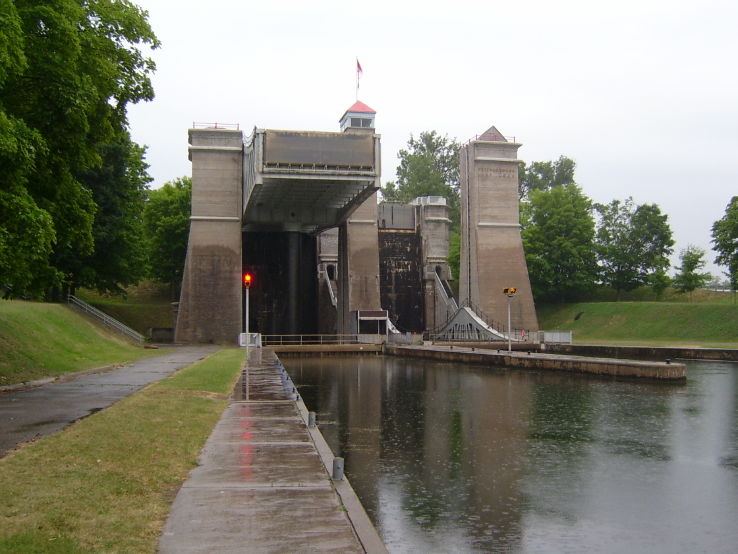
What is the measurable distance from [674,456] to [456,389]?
39.1 feet

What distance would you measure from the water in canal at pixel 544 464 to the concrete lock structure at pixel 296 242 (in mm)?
21000

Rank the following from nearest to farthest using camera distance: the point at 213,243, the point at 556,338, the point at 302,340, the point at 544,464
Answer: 1. the point at 544,464
2. the point at 556,338
3. the point at 213,243
4. the point at 302,340

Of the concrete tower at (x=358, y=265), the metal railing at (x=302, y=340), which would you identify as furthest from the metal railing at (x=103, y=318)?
the concrete tower at (x=358, y=265)

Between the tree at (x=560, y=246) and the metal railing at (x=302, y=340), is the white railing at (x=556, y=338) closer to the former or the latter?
the metal railing at (x=302, y=340)

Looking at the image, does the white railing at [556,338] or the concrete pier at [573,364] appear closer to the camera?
the concrete pier at [573,364]

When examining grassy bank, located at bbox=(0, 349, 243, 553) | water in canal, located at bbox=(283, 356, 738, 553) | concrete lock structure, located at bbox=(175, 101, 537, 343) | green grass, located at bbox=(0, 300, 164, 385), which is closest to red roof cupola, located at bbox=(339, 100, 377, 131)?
concrete lock structure, located at bbox=(175, 101, 537, 343)

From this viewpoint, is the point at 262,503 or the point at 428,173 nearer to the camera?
the point at 262,503

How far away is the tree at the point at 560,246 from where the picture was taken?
6869 cm

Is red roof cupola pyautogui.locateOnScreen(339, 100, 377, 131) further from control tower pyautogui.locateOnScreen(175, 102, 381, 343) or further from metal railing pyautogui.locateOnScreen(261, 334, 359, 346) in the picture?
metal railing pyautogui.locateOnScreen(261, 334, 359, 346)

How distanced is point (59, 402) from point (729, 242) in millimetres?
51473

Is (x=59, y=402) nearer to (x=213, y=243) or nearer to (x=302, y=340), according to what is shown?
(x=213, y=243)

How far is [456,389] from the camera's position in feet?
80.0

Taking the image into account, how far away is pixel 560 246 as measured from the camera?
69250 mm

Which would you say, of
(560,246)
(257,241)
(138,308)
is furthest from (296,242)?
(560,246)
